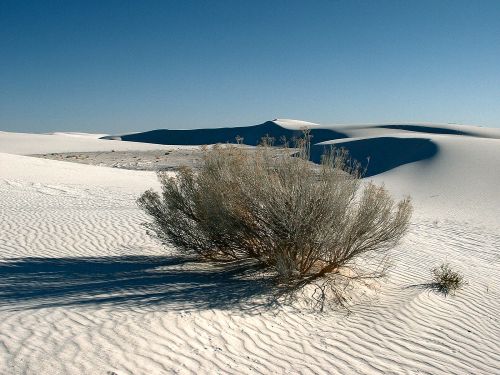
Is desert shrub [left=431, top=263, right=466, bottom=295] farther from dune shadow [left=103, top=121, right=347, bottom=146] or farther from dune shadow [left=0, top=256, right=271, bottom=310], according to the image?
dune shadow [left=103, top=121, right=347, bottom=146]

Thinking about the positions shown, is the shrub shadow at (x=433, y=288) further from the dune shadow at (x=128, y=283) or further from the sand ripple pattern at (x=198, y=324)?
the dune shadow at (x=128, y=283)

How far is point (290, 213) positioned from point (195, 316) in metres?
1.84

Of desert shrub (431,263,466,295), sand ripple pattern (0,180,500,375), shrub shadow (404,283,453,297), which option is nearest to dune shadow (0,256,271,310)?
sand ripple pattern (0,180,500,375)

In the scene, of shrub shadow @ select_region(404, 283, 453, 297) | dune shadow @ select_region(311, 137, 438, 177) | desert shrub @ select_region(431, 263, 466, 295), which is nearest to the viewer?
shrub shadow @ select_region(404, 283, 453, 297)

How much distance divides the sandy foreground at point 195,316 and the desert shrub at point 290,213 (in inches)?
23.2

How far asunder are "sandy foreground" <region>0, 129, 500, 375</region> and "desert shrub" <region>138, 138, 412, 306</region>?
23.2 inches

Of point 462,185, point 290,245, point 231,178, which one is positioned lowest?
point 462,185

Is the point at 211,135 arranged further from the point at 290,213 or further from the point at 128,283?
the point at 290,213

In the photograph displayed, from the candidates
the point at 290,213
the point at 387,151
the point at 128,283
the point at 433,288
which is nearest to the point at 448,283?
the point at 433,288

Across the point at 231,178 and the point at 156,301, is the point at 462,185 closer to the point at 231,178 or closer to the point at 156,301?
the point at 231,178

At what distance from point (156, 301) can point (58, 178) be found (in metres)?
18.7

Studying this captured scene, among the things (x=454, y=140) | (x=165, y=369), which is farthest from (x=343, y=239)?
(x=454, y=140)

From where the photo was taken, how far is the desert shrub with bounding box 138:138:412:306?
6.62 meters

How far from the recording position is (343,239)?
6.87m
